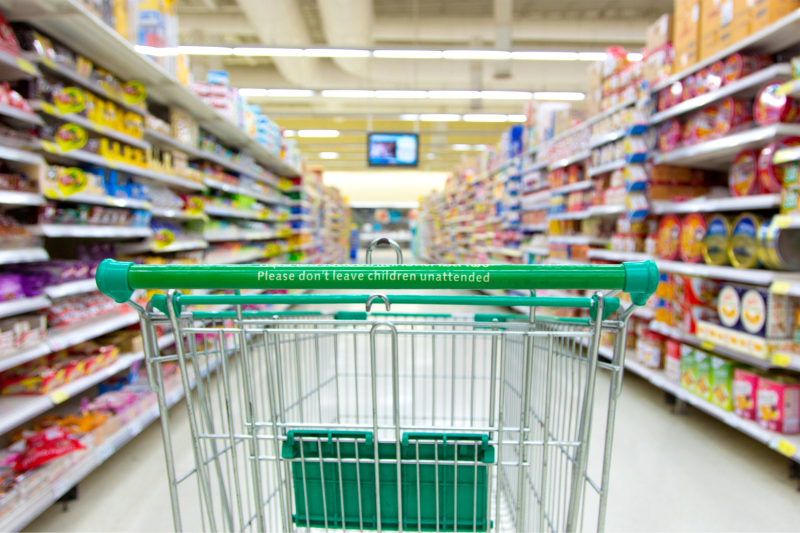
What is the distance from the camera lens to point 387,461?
1.04 meters

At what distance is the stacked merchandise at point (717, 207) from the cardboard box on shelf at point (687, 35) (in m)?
0.01

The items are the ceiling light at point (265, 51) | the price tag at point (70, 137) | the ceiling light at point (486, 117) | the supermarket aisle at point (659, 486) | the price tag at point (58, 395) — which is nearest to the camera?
the supermarket aisle at point (659, 486)

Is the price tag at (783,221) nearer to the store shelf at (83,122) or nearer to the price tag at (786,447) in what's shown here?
the price tag at (786,447)

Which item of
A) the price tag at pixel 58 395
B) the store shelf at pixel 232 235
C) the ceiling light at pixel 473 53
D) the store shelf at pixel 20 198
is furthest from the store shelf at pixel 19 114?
the ceiling light at pixel 473 53

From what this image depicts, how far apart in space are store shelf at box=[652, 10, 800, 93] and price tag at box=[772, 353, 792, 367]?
1558 millimetres

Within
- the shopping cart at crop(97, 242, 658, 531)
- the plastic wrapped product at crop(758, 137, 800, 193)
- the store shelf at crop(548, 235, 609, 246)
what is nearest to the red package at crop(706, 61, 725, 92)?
the plastic wrapped product at crop(758, 137, 800, 193)

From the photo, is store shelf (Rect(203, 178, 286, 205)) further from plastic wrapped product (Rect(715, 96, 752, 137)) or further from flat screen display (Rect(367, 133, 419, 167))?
plastic wrapped product (Rect(715, 96, 752, 137))

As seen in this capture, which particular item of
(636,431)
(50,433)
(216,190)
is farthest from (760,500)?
(216,190)

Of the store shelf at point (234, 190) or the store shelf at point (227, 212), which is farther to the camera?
the store shelf at point (227, 212)

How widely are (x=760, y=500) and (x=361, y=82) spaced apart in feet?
37.7

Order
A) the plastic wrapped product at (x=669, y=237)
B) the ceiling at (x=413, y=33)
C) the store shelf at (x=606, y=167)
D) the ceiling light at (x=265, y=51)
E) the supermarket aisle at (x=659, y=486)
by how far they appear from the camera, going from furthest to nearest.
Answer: the ceiling at (x=413, y=33) < the ceiling light at (x=265, y=51) < the store shelf at (x=606, y=167) < the plastic wrapped product at (x=669, y=237) < the supermarket aisle at (x=659, y=486)

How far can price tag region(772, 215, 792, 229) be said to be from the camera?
1990mm

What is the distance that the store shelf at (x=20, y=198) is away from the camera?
1729mm

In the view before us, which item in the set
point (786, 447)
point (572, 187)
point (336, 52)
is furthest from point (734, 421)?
point (336, 52)
